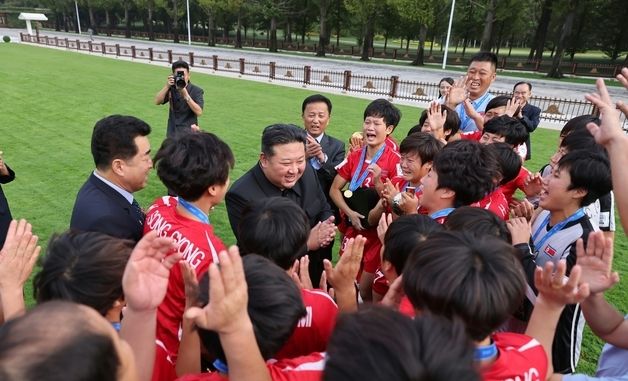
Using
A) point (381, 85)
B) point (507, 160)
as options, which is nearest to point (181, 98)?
point (507, 160)

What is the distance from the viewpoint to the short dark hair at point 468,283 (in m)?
1.40

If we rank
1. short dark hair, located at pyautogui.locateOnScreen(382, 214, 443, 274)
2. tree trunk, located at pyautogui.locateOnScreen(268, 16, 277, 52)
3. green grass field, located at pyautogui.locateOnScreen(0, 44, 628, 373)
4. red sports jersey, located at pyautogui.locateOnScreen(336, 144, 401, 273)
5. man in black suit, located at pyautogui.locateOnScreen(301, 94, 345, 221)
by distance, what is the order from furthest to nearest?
1. tree trunk, located at pyautogui.locateOnScreen(268, 16, 277, 52)
2. green grass field, located at pyautogui.locateOnScreen(0, 44, 628, 373)
3. man in black suit, located at pyautogui.locateOnScreen(301, 94, 345, 221)
4. red sports jersey, located at pyautogui.locateOnScreen(336, 144, 401, 273)
5. short dark hair, located at pyautogui.locateOnScreen(382, 214, 443, 274)

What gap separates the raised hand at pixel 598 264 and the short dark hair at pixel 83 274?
2150 mm

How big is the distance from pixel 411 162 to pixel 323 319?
195 cm

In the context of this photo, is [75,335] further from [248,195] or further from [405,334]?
[248,195]

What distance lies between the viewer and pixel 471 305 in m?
1.39

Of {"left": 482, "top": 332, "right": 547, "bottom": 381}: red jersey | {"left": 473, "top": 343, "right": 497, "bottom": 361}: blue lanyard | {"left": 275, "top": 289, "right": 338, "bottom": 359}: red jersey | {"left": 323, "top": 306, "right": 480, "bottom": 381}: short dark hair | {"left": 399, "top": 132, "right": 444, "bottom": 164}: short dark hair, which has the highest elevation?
{"left": 323, "top": 306, "right": 480, "bottom": 381}: short dark hair

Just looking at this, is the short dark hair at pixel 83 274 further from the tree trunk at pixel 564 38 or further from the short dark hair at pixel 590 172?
the tree trunk at pixel 564 38

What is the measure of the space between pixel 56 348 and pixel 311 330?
1184 mm

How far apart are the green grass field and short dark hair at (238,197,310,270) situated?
9.83 feet

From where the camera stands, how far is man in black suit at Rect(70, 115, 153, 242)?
2.67m

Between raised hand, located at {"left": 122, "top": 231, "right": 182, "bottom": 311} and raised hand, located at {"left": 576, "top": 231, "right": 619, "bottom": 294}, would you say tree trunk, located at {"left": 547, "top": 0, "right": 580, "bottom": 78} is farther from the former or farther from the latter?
raised hand, located at {"left": 122, "top": 231, "right": 182, "bottom": 311}

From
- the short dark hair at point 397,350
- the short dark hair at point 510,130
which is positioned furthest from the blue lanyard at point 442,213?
the short dark hair at point 510,130

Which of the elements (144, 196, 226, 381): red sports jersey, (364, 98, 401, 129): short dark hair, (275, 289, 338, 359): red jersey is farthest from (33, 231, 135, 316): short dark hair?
(364, 98, 401, 129): short dark hair
